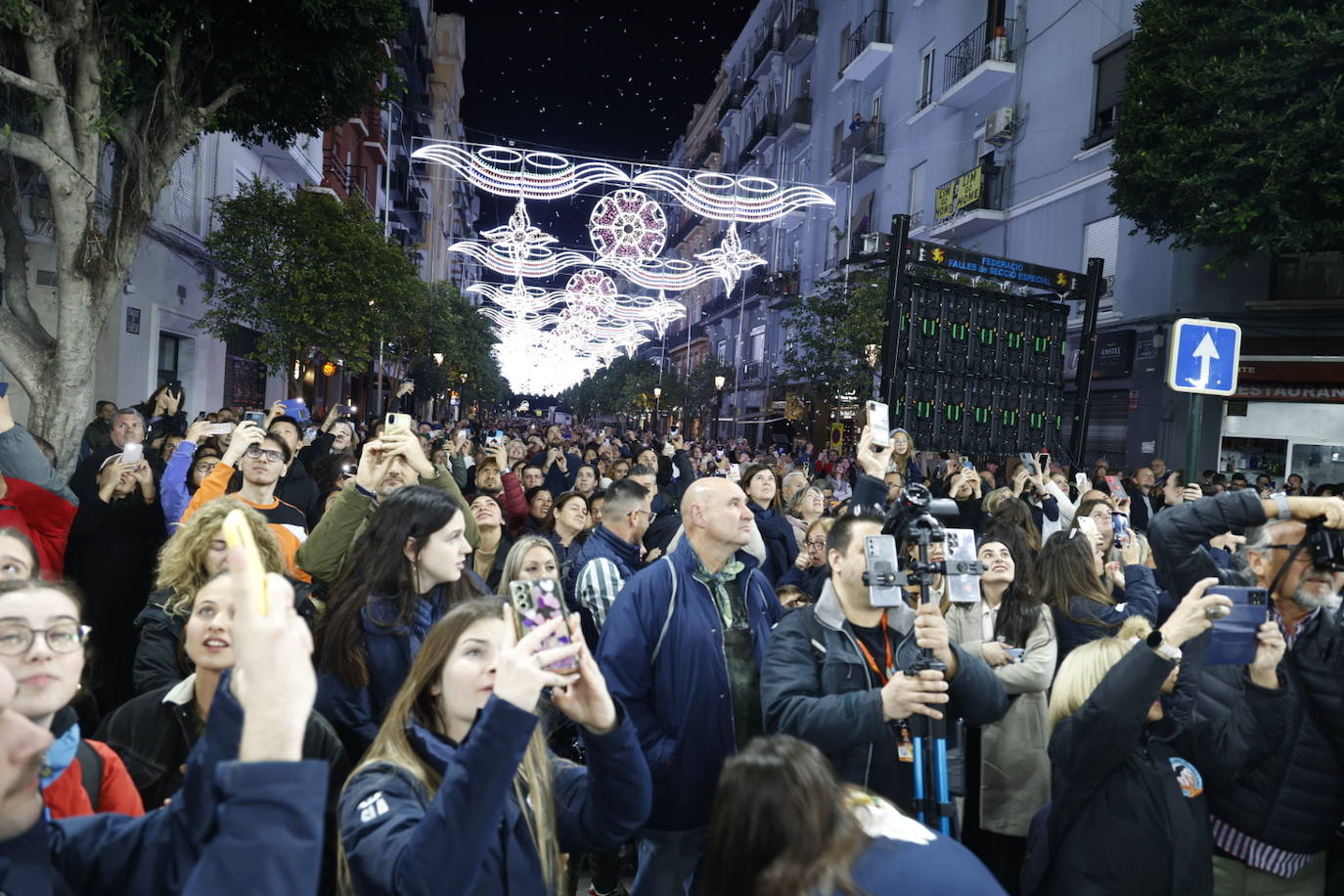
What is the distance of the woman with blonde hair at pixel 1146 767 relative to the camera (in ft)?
8.57

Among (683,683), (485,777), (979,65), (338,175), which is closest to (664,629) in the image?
(683,683)

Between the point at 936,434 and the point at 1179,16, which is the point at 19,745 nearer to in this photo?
the point at 936,434

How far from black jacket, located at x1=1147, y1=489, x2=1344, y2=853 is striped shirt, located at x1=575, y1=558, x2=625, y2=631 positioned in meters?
2.74

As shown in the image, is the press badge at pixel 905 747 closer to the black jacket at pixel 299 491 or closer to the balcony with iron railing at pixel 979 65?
the black jacket at pixel 299 491

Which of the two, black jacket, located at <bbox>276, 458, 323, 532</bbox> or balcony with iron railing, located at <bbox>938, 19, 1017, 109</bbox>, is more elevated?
balcony with iron railing, located at <bbox>938, 19, 1017, 109</bbox>

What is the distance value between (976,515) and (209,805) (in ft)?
25.3

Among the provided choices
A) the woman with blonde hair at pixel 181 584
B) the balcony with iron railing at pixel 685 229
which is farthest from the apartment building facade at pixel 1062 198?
the balcony with iron railing at pixel 685 229

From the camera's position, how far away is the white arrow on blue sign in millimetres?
6246

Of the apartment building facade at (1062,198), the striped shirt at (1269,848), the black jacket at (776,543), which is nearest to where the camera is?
the striped shirt at (1269,848)

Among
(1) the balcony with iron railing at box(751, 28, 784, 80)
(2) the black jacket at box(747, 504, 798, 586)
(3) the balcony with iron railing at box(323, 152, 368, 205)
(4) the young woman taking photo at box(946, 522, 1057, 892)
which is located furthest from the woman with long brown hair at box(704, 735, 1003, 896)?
(1) the balcony with iron railing at box(751, 28, 784, 80)

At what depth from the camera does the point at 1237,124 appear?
1316 centimetres

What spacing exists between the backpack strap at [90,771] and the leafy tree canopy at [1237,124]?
49.6ft

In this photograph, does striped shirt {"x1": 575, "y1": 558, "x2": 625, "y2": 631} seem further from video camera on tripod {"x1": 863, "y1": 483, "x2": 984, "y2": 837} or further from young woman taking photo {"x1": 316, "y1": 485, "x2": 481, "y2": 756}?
video camera on tripod {"x1": 863, "y1": 483, "x2": 984, "y2": 837}

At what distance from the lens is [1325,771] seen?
2828 mm
